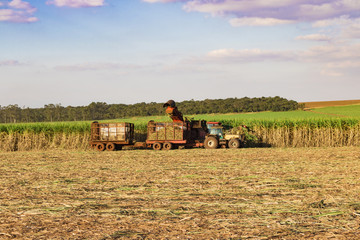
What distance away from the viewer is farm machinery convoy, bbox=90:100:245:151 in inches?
1011


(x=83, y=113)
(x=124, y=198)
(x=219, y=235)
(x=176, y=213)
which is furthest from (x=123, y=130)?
A: (x=83, y=113)

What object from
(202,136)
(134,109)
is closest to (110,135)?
(202,136)

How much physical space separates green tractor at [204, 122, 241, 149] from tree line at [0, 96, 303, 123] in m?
32.0

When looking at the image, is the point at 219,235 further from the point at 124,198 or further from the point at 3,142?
the point at 3,142

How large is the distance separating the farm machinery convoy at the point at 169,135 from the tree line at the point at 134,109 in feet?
104

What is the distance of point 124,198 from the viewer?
9688 mm

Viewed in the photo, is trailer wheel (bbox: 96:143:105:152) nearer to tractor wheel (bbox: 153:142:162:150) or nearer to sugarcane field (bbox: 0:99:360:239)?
tractor wheel (bbox: 153:142:162:150)

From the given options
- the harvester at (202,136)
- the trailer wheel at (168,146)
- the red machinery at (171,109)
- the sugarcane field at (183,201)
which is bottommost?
the sugarcane field at (183,201)

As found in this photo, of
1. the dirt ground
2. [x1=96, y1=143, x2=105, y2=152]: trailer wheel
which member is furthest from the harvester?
the dirt ground

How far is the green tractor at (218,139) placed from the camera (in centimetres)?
2564

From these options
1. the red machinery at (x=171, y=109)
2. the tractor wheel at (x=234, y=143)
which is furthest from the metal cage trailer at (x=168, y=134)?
the tractor wheel at (x=234, y=143)

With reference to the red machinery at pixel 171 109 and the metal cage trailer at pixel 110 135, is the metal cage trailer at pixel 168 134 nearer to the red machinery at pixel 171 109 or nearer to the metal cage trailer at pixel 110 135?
the red machinery at pixel 171 109

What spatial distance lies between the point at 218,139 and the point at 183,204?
17343 millimetres

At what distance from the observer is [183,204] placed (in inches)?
349
